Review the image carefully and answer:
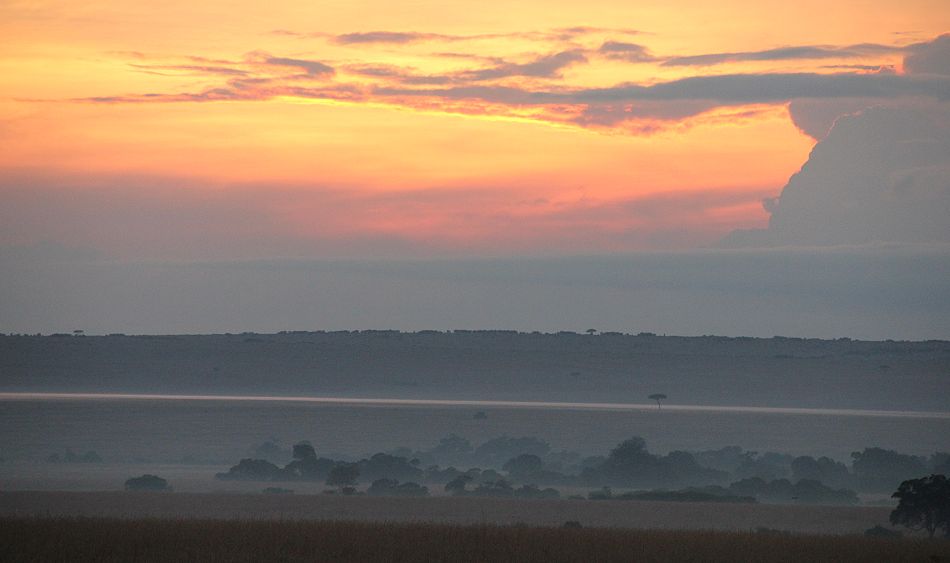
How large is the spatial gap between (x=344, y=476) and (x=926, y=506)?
22.9 m

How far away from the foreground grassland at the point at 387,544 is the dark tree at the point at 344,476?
1910cm

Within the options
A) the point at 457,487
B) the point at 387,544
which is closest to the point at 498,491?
the point at 457,487

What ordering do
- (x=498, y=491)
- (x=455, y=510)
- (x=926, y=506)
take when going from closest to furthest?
(x=926, y=506) → (x=455, y=510) → (x=498, y=491)

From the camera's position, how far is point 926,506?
39094mm

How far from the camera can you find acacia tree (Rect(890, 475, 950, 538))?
39.0m

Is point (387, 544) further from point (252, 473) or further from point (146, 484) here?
point (252, 473)

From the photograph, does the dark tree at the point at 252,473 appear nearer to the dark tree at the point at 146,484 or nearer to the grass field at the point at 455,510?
the dark tree at the point at 146,484

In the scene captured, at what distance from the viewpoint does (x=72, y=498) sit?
143 ft

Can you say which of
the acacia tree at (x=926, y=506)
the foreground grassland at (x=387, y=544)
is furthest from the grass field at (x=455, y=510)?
the foreground grassland at (x=387, y=544)

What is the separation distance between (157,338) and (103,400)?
3729 centimetres

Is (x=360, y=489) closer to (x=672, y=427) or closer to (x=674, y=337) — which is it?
(x=672, y=427)

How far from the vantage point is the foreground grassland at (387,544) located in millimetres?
28859

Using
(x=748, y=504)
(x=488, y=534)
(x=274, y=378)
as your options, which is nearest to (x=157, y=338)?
(x=274, y=378)

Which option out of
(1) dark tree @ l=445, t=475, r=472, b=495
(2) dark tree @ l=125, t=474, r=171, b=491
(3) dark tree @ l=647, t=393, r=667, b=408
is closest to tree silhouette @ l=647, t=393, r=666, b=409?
(3) dark tree @ l=647, t=393, r=667, b=408
